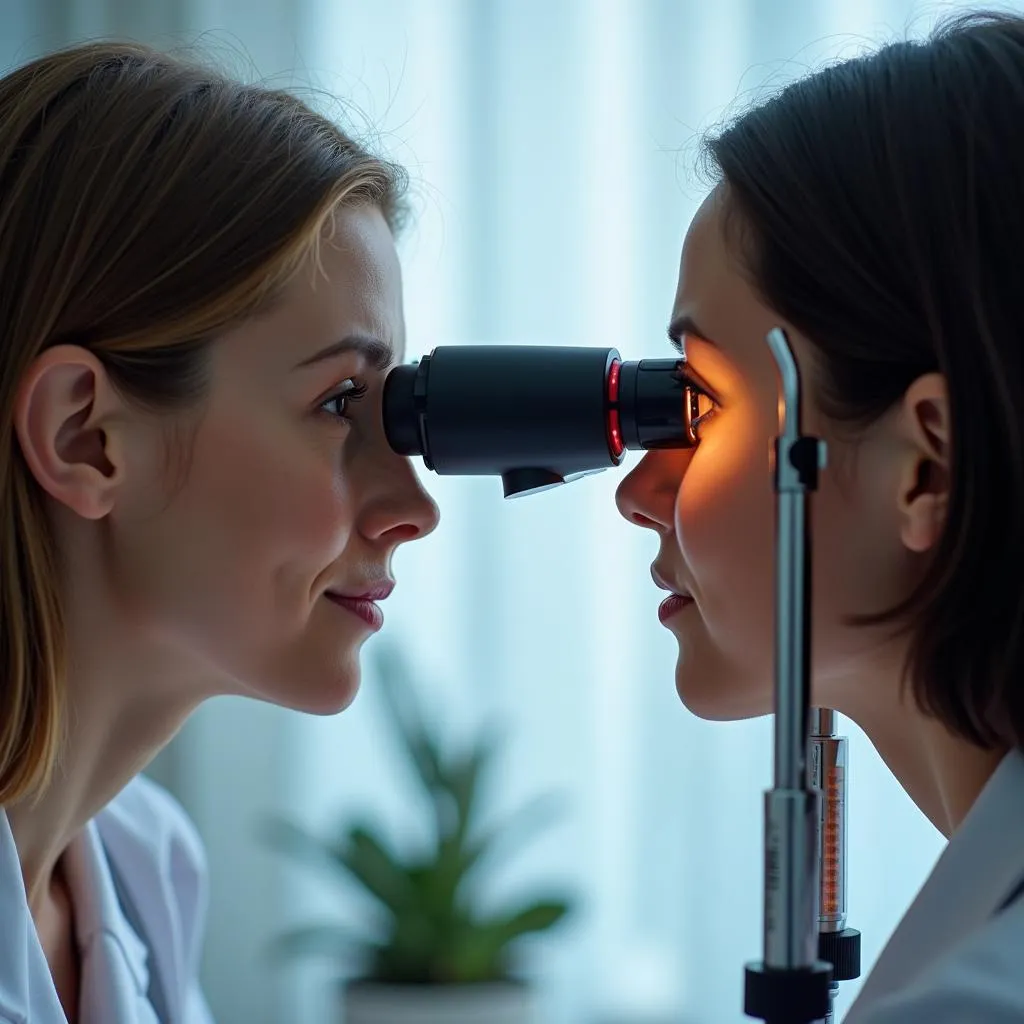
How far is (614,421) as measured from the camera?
1.10m

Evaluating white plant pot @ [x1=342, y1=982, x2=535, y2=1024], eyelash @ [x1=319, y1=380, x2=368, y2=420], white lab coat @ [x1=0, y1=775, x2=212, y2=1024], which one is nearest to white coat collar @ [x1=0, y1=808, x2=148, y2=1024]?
white lab coat @ [x1=0, y1=775, x2=212, y2=1024]

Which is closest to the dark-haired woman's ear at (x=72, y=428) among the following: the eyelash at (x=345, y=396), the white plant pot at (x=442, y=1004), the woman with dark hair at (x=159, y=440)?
the woman with dark hair at (x=159, y=440)

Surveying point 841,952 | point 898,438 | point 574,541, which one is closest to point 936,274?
point 898,438

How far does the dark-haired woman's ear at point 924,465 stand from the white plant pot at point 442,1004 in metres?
1.61

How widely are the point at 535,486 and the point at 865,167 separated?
36cm

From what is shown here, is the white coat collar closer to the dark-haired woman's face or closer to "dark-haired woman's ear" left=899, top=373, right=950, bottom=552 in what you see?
the dark-haired woman's face

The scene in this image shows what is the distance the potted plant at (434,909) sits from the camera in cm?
235

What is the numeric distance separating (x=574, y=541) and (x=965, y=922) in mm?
1793

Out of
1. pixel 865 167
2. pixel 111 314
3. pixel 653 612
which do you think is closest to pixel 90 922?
pixel 111 314

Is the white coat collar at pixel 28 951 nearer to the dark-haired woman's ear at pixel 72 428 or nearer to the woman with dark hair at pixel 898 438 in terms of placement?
the dark-haired woman's ear at pixel 72 428

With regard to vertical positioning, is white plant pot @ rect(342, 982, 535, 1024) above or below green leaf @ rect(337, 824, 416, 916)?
below

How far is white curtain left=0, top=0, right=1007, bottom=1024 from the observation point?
2617 mm

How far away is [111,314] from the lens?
3.67ft

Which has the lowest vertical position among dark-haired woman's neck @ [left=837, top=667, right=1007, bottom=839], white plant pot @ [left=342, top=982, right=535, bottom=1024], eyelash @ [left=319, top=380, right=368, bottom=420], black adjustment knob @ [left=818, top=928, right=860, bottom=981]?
white plant pot @ [left=342, top=982, right=535, bottom=1024]
